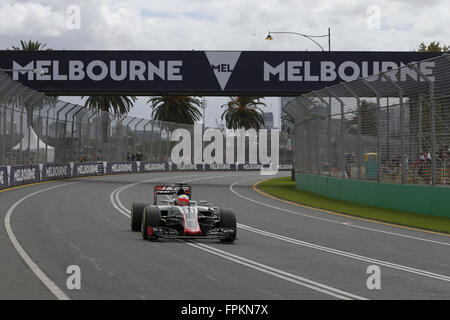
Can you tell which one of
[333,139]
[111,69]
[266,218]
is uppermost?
[111,69]

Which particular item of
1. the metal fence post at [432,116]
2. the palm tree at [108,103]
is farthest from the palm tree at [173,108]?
the metal fence post at [432,116]

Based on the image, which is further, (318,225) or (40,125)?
(40,125)

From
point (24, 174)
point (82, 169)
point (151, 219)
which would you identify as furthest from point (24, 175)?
point (151, 219)

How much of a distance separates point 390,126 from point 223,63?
14915 millimetres

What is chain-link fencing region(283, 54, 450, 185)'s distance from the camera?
18156 mm

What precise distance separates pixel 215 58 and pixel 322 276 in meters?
26.0

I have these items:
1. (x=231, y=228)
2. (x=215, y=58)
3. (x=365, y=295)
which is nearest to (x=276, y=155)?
(x=215, y=58)

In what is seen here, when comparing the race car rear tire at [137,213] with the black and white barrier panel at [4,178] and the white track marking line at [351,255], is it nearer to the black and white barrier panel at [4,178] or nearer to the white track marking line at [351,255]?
the white track marking line at [351,255]

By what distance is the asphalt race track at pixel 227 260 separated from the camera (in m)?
8.14

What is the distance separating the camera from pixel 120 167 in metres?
52.3
